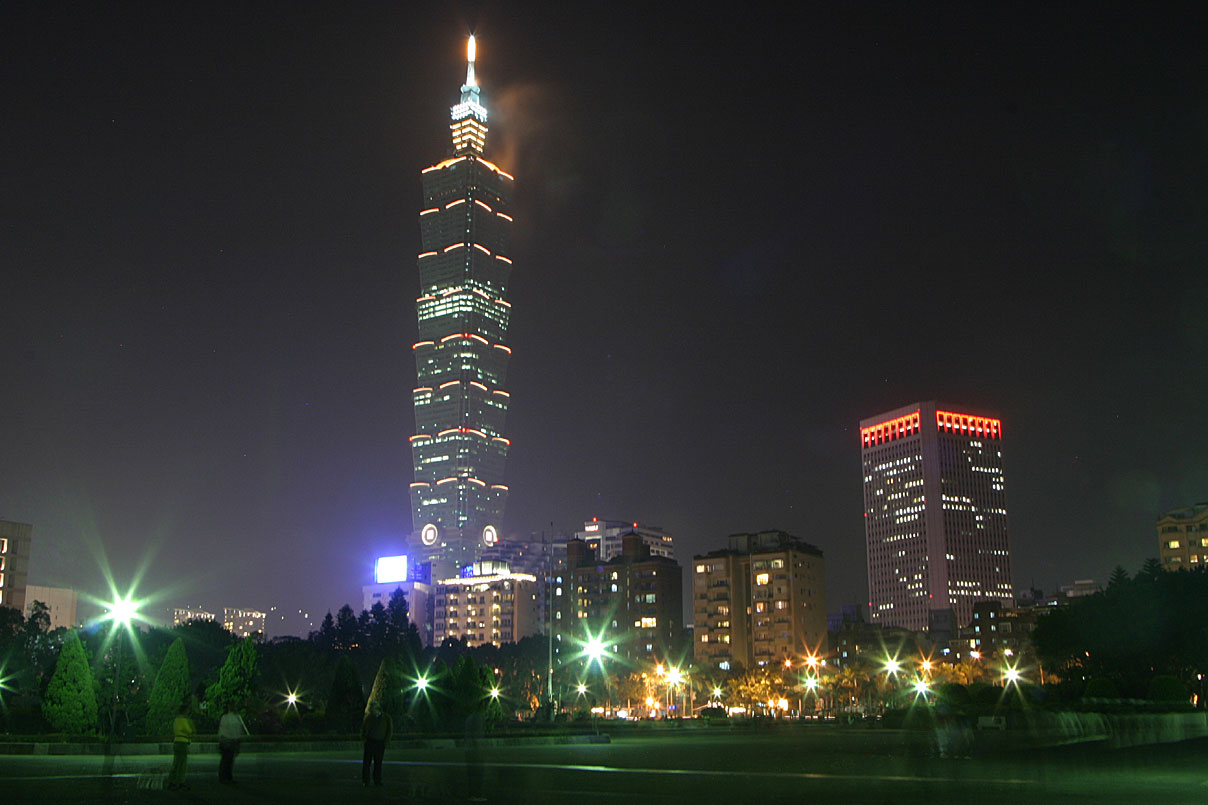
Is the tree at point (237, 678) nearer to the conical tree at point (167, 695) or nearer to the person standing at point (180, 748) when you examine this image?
the conical tree at point (167, 695)

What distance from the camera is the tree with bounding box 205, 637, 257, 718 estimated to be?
56.6 metres

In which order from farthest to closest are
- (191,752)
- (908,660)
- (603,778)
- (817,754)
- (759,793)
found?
(908,660), (191,752), (817,754), (603,778), (759,793)

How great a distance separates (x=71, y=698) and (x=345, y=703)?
12.8m

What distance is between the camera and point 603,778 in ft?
88.5

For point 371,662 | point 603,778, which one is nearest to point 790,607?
point 371,662

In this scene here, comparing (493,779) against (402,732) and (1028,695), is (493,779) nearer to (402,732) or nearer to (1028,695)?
(402,732)

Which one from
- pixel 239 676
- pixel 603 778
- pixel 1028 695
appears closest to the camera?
pixel 603 778

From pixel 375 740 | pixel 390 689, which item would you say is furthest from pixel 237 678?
pixel 375 740

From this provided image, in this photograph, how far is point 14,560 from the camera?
6432 inches

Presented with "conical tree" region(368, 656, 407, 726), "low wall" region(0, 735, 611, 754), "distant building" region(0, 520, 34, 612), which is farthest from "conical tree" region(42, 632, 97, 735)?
"distant building" region(0, 520, 34, 612)

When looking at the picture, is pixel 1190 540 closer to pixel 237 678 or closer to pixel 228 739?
pixel 237 678

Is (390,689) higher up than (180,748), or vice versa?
(390,689)

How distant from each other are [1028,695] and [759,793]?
169 ft

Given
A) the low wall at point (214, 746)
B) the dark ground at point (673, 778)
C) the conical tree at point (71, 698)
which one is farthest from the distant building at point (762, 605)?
the dark ground at point (673, 778)
